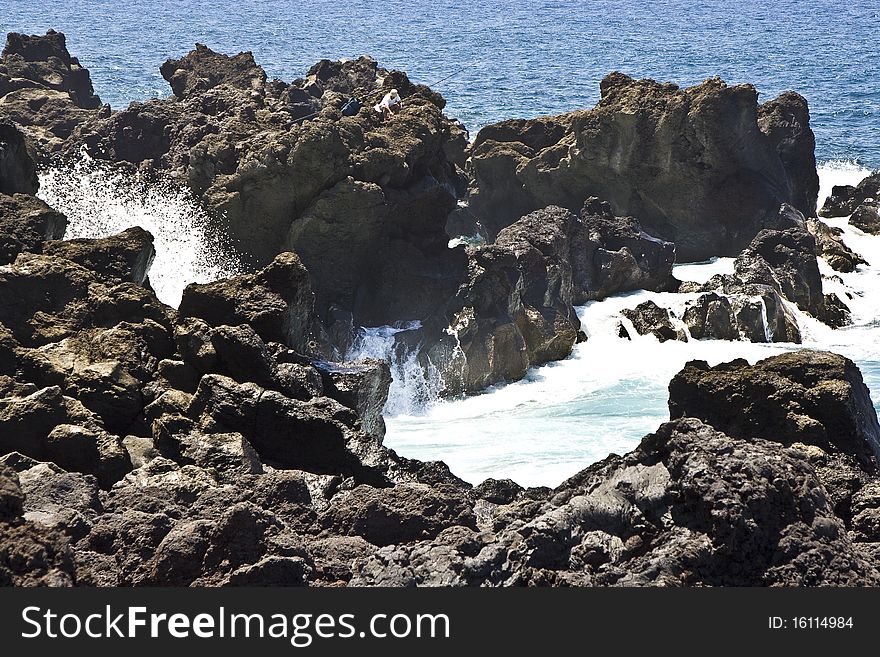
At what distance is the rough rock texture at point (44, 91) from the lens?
36844 millimetres

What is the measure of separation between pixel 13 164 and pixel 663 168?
21.2 metres

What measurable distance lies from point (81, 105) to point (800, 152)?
2613 centimetres

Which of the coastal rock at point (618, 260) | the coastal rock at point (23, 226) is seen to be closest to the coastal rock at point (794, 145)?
the coastal rock at point (618, 260)

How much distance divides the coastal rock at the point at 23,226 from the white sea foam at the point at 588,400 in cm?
732

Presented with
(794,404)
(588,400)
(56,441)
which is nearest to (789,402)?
(794,404)

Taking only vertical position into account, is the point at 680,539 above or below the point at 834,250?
below

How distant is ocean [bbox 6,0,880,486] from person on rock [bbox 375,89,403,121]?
5673mm

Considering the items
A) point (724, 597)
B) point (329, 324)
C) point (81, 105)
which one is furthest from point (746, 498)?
point (81, 105)

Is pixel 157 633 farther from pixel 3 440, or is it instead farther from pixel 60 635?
pixel 3 440

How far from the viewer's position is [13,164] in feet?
62.4

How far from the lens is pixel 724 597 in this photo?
24.3 ft

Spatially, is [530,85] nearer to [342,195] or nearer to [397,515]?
[342,195]

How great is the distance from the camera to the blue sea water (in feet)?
209

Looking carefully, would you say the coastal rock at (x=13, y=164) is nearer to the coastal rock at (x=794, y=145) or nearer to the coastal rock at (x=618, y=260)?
the coastal rock at (x=618, y=260)
